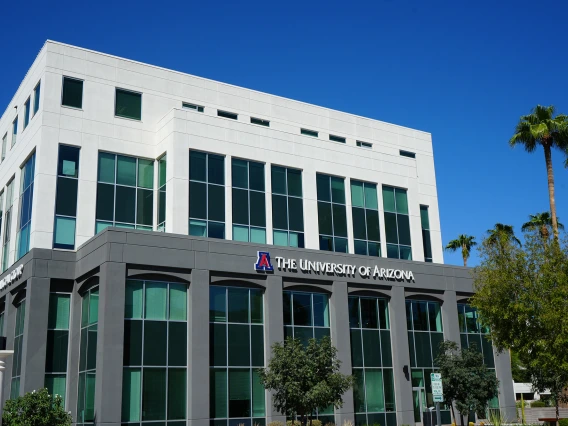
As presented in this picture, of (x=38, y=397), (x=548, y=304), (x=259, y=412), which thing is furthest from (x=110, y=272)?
(x=548, y=304)

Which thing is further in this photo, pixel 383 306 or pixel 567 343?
pixel 383 306

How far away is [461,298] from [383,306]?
681cm

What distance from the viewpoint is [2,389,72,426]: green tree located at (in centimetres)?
2725

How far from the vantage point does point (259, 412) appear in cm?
3359

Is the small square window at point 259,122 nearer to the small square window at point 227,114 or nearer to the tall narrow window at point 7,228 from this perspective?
the small square window at point 227,114

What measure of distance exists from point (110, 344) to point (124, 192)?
401 inches

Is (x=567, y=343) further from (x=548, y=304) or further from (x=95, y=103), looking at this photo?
(x=95, y=103)

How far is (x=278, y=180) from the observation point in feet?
132

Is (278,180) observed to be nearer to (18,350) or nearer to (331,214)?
(331,214)

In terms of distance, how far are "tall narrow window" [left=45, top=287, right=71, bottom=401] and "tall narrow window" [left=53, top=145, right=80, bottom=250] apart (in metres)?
2.74

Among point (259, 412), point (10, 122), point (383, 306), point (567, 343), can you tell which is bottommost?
point (259, 412)

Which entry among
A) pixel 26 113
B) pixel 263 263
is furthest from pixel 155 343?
pixel 26 113

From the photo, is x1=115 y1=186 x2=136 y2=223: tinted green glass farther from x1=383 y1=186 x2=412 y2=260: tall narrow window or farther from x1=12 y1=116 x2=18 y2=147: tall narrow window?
x1=383 y1=186 x2=412 y2=260: tall narrow window

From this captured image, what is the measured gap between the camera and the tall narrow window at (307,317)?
36.0m
